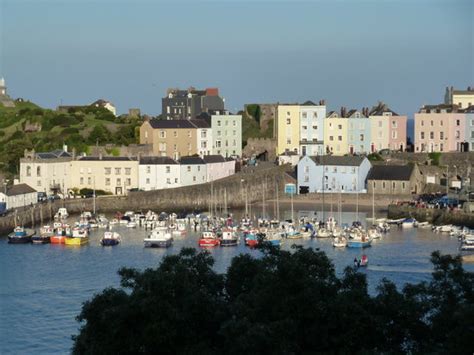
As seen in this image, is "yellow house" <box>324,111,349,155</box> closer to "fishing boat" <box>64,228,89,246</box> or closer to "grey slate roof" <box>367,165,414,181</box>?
"grey slate roof" <box>367,165,414,181</box>

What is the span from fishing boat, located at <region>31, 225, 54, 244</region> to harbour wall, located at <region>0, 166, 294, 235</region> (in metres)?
2.68

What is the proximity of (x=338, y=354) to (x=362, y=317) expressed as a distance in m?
0.41

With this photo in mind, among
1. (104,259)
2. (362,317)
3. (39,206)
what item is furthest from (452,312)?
(39,206)

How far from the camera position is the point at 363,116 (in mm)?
35719

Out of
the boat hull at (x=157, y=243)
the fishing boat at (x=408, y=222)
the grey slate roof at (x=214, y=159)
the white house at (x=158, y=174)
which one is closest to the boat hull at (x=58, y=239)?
the boat hull at (x=157, y=243)

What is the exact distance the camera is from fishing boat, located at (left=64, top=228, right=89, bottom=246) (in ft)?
79.0

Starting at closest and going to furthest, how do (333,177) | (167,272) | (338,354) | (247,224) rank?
1. (338,354)
2. (167,272)
3. (247,224)
4. (333,177)

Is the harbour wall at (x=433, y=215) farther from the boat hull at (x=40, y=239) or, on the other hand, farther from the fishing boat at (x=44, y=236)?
the boat hull at (x=40, y=239)

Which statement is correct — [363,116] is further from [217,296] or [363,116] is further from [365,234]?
[217,296]

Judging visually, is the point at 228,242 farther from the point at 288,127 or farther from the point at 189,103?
the point at 189,103

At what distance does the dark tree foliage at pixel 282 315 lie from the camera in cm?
1046

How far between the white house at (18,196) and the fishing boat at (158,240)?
5832 mm

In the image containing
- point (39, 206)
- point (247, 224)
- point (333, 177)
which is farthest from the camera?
point (333, 177)

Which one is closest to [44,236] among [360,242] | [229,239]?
[229,239]
